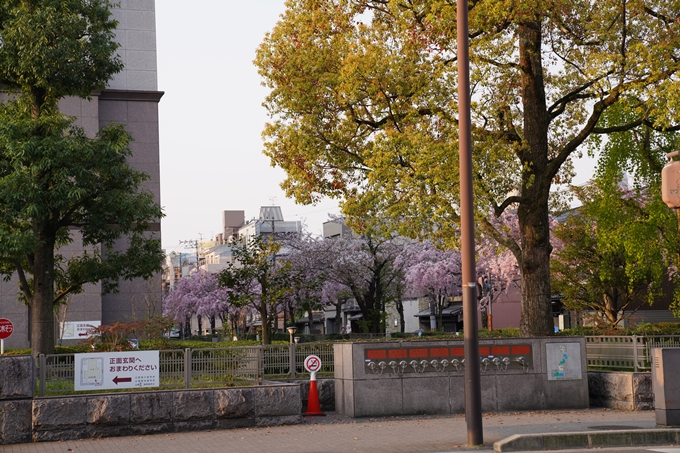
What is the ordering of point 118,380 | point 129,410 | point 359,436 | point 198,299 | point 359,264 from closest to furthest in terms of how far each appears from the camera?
1. point 359,436
2. point 129,410
3. point 118,380
4. point 359,264
5. point 198,299

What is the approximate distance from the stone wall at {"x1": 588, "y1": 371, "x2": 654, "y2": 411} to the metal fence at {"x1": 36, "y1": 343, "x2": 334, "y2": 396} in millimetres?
5921

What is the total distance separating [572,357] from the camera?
56.8 ft

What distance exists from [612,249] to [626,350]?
13069 mm

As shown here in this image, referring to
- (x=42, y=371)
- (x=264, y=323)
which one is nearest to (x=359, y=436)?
(x=42, y=371)

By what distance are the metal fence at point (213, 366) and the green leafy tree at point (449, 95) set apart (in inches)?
194

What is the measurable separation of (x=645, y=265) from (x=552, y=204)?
563cm

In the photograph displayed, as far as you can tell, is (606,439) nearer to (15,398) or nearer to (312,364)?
(312,364)

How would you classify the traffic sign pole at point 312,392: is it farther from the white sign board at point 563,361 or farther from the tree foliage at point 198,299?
the tree foliage at point 198,299

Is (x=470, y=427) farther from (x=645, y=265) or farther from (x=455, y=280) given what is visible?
(x=455, y=280)

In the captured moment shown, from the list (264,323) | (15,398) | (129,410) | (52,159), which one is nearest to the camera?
(15,398)

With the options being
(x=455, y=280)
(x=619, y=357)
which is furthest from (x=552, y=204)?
Answer: (x=455, y=280)

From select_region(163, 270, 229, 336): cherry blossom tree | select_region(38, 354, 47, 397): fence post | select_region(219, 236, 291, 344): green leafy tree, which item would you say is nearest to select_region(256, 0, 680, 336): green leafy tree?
select_region(38, 354, 47, 397): fence post

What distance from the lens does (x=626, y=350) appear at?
1764 centimetres

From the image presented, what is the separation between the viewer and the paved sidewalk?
12445 millimetres
